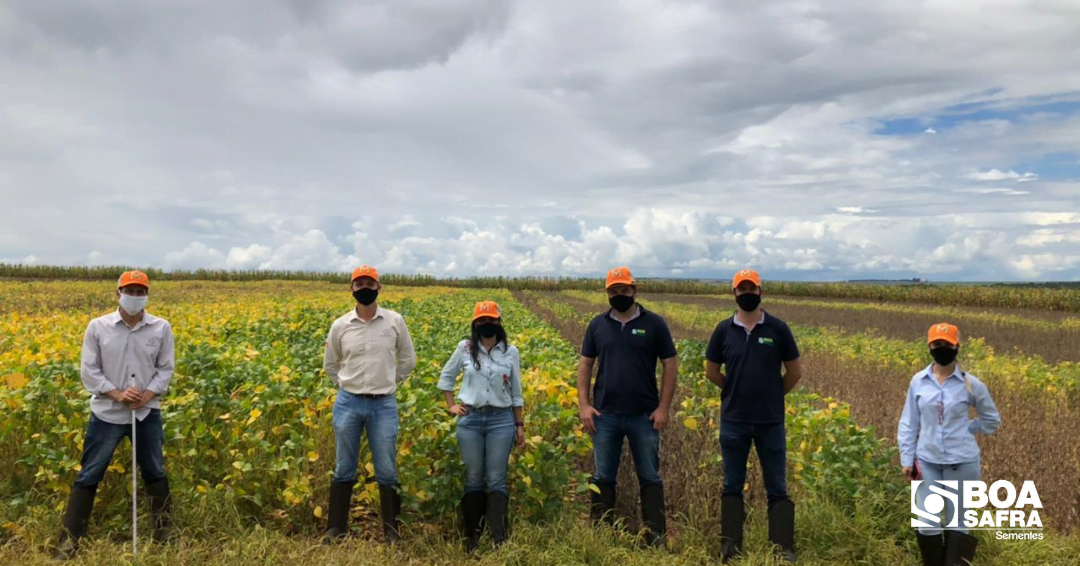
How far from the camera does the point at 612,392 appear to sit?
5016 mm

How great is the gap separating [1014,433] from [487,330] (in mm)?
6210

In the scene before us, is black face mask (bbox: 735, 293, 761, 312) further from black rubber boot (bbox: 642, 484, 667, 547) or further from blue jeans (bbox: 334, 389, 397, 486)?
blue jeans (bbox: 334, 389, 397, 486)

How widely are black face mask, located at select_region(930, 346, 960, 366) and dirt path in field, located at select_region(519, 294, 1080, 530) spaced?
165 centimetres

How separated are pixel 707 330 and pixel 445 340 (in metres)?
14.0

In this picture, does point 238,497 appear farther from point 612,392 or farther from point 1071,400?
point 1071,400

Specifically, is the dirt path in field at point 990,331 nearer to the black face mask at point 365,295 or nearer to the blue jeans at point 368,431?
the blue jeans at point 368,431

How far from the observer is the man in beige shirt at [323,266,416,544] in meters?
5.14

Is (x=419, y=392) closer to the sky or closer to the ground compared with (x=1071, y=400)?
closer to the sky

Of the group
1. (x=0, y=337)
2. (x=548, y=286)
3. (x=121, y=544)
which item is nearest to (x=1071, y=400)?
(x=121, y=544)

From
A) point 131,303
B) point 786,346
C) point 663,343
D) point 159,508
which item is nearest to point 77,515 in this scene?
point 159,508

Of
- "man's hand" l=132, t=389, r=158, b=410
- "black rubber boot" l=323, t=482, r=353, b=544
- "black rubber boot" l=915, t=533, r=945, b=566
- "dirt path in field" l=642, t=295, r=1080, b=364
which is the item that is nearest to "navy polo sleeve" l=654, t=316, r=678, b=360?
"black rubber boot" l=915, t=533, r=945, b=566

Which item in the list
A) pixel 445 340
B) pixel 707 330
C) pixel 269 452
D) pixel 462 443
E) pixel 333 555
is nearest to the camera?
pixel 333 555

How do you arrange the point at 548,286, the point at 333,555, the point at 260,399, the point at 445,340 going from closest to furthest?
1. the point at 333,555
2. the point at 260,399
3. the point at 445,340
4. the point at 548,286

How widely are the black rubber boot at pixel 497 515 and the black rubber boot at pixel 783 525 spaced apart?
193 cm
